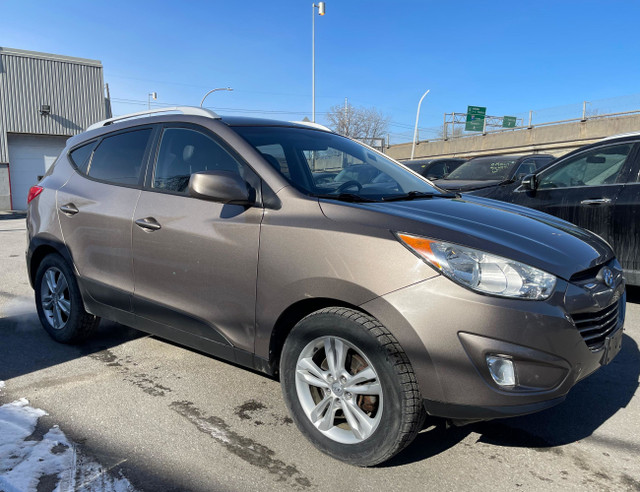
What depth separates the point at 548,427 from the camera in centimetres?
291

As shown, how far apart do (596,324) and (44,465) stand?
2693 mm

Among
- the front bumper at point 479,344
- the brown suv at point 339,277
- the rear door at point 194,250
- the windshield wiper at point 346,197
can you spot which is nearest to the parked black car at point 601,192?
the brown suv at point 339,277

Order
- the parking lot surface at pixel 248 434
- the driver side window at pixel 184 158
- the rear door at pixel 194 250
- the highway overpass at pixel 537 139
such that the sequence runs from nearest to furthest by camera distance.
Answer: the parking lot surface at pixel 248 434, the rear door at pixel 194 250, the driver side window at pixel 184 158, the highway overpass at pixel 537 139

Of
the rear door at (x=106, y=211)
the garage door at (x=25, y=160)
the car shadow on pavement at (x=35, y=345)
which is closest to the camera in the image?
the rear door at (x=106, y=211)

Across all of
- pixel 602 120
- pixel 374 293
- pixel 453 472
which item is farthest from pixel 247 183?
pixel 602 120

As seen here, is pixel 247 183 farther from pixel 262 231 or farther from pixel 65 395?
pixel 65 395

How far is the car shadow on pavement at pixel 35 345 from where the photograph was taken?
3.79 meters

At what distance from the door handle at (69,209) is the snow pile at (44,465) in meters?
1.54

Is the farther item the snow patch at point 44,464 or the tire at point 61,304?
the tire at point 61,304

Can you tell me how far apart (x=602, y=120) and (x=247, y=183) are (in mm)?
29750

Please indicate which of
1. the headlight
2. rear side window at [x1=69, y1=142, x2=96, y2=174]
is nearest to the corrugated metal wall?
rear side window at [x1=69, y1=142, x2=96, y2=174]

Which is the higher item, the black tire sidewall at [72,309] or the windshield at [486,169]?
the windshield at [486,169]

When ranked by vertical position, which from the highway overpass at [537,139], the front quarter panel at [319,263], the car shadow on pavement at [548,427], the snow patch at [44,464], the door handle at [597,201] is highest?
the highway overpass at [537,139]

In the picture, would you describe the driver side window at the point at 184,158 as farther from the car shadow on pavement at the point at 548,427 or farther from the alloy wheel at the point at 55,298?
the car shadow on pavement at the point at 548,427
